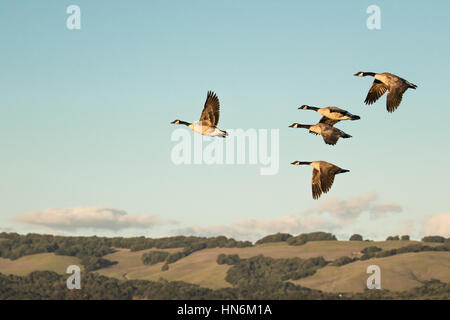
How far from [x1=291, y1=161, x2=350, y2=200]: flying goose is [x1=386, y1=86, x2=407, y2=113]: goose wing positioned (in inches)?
205

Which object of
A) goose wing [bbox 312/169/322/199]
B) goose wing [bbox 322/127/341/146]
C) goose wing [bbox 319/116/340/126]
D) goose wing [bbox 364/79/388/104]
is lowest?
goose wing [bbox 312/169/322/199]

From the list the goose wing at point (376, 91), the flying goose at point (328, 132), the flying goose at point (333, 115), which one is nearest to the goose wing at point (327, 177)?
the flying goose at point (328, 132)

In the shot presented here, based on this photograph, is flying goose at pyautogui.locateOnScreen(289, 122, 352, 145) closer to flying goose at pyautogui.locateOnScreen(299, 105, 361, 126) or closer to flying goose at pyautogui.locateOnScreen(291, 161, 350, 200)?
flying goose at pyautogui.locateOnScreen(299, 105, 361, 126)

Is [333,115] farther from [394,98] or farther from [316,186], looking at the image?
[316,186]

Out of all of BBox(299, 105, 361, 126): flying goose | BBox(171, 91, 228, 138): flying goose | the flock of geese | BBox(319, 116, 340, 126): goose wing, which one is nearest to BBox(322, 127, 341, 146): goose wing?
the flock of geese

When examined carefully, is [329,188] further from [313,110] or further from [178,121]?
[178,121]

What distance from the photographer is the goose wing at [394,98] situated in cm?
4508

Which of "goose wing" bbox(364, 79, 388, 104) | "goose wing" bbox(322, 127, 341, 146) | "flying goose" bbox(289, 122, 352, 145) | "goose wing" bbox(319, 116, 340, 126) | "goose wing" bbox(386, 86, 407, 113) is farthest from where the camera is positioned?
"goose wing" bbox(364, 79, 388, 104)

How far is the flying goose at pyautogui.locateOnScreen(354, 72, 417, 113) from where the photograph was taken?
149ft

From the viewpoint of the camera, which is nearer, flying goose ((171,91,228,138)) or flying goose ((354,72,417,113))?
flying goose ((354,72,417,113))

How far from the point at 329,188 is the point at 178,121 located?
A: 19.3 m

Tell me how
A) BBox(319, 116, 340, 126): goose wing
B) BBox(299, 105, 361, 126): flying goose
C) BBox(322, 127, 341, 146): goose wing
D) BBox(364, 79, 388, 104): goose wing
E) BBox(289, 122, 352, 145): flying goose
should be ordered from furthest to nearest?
BBox(364, 79, 388, 104): goose wing
BBox(319, 116, 340, 126): goose wing
BBox(299, 105, 361, 126): flying goose
BBox(289, 122, 352, 145): flying goose
BBox(322, 127, 341, 146): goose wing

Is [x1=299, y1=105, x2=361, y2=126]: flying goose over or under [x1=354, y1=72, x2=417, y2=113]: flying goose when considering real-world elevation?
under

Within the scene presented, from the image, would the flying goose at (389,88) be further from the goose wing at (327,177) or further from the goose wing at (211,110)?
the goose wing at (211,110)
